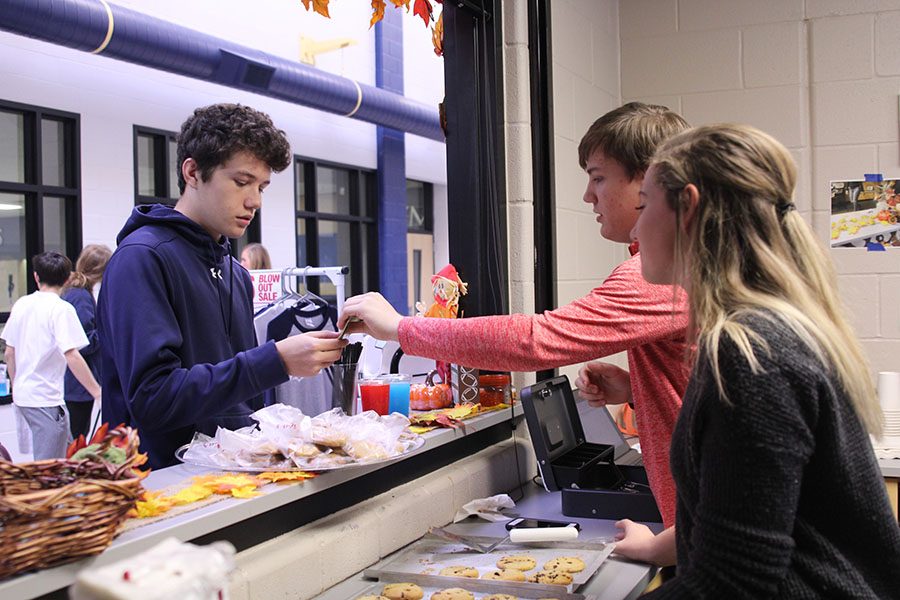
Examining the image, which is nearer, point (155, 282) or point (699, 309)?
point (699, 309)

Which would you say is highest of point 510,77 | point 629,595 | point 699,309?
point 510,77

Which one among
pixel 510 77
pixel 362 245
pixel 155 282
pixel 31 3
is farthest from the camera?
pixel 362 245

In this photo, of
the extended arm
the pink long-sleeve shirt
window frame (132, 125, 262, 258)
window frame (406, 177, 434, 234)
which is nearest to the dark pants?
the extended arm

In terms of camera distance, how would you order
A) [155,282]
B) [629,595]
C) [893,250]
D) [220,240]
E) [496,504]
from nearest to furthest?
[629,595] < [155,282] < [220,240] < [496,504] < [893,250]

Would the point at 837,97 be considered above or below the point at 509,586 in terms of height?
above

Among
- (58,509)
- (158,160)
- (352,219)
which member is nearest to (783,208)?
(58,509)

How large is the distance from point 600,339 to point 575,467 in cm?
59

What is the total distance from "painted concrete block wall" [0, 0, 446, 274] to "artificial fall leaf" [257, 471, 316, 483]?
5.02 metres

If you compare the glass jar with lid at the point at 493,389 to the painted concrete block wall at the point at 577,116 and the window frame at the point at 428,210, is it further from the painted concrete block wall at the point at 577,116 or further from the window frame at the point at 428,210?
the window frame at the point at 428,210

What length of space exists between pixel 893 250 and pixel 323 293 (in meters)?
6.29

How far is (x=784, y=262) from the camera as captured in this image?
1017mm

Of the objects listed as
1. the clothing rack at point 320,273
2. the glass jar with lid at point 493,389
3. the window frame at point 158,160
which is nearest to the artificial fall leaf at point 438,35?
the glass jar with lid at point 493,389

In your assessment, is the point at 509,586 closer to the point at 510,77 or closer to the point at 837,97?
the point at 510,77

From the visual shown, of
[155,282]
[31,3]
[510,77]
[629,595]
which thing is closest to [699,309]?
[629,595]
